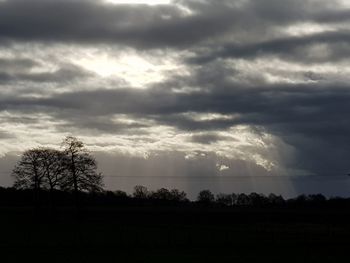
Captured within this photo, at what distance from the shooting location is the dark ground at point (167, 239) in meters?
47.8

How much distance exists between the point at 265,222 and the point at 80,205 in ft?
114

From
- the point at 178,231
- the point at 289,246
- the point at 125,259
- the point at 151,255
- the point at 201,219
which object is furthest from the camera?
the point at 201,219

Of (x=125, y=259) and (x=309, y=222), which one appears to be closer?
(x=125, y=259)

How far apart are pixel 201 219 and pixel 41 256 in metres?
60.3

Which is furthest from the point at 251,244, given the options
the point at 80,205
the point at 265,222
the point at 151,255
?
the point at 80,205

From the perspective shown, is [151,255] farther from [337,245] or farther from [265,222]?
[265,222]

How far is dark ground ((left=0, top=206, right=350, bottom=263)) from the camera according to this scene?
157 feet

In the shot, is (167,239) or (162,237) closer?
(167,239)

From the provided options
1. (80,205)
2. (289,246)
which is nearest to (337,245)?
(289,246)

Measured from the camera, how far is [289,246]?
2317 inches

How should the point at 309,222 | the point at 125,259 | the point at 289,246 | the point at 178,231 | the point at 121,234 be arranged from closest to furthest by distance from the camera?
the point at 125,259, the point at 289,246, the point at 121,234, the point at 178,231, the point at 309,222

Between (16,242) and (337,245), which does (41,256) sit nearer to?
(16,242)

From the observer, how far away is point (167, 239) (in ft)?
218

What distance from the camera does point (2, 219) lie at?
3986 inches
